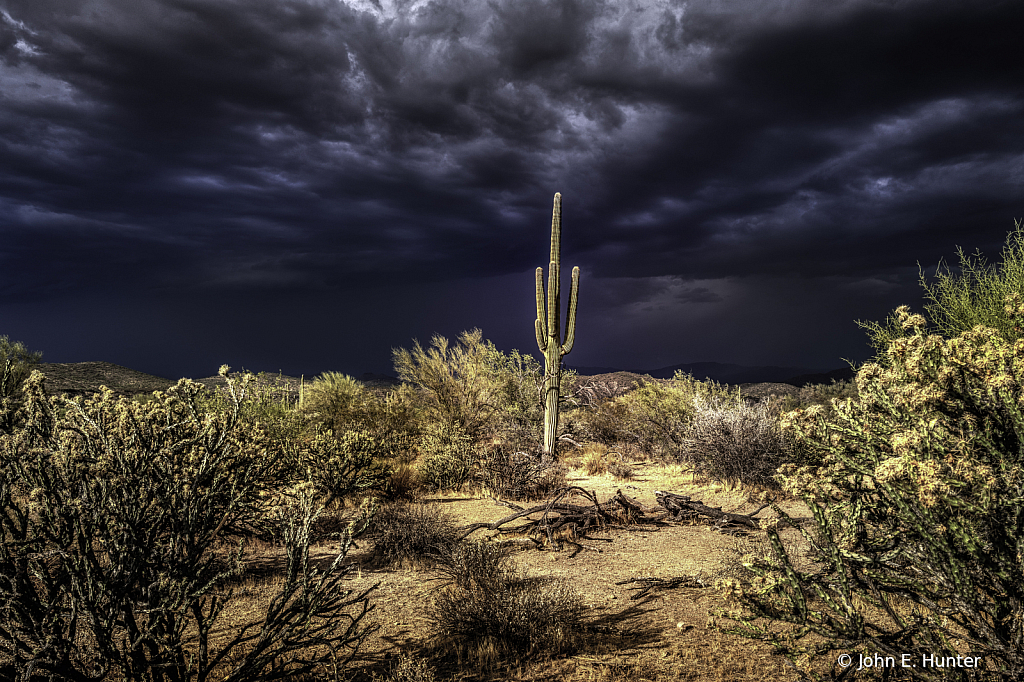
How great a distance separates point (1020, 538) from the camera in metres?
2.64

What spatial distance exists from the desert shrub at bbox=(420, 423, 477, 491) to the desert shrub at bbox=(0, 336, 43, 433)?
7.01 meters

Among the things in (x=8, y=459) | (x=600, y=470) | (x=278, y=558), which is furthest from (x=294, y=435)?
(x=8, y=459)

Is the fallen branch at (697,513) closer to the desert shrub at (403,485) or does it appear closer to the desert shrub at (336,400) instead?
the desert shrub at (403,485)

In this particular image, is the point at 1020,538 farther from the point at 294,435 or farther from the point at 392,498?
the point at 294,435

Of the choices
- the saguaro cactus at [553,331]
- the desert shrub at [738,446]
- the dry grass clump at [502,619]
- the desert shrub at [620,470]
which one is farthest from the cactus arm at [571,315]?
the dry grass clump at [502,619]

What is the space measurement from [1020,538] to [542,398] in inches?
556

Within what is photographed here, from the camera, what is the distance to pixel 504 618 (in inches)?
177

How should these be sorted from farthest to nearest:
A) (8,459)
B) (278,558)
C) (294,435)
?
(294,435)
(278,558)
(8,459)

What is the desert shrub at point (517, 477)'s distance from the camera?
11.0m

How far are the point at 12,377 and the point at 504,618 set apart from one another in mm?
17581

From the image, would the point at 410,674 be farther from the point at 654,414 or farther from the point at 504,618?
the point at 654,414

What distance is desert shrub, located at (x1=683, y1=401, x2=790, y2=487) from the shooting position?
1113 centimetres

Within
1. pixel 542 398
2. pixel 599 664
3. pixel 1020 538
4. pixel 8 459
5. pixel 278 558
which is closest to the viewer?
pixel 1020 538

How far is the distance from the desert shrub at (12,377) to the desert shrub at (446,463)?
701cm
